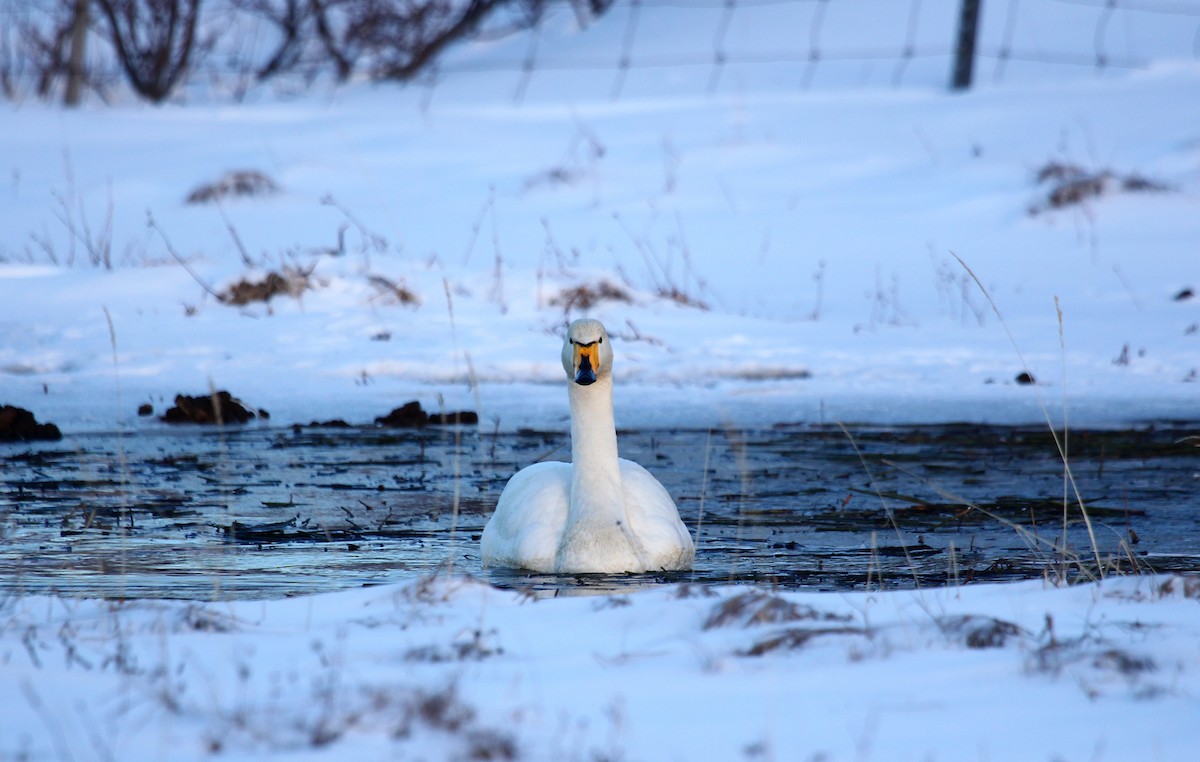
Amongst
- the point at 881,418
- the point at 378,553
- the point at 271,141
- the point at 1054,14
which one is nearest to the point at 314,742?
the point at 378,553

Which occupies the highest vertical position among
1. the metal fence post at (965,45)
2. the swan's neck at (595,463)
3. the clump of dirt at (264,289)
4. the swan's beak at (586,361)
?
the metal fence post at (965,45)

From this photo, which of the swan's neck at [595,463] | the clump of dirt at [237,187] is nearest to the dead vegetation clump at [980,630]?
the swan's neck at [595,463]

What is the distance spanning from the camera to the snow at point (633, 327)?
2543 mm

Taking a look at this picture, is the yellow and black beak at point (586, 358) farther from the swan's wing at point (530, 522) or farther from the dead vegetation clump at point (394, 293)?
the dead vegetation clump at point (394, 293)

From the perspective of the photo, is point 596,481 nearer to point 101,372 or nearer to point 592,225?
point 101,372

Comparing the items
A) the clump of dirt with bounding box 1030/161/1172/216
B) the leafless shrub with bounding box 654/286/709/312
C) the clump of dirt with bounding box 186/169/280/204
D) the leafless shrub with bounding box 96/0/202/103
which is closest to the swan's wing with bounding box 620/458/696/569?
the leafless shrub with bounding box 654/286/709/312

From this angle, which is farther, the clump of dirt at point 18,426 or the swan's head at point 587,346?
the clump of dirt at point 18,426

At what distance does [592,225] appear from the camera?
46.0ft

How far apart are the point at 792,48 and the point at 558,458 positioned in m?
13.7

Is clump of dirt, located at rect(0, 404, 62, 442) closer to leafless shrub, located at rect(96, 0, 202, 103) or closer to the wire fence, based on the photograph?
leafless shrub, located at rect(96, 0, 202, 103)

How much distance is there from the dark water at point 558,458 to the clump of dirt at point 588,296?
2.65 m

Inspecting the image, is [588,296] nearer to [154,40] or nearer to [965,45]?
[965,45]

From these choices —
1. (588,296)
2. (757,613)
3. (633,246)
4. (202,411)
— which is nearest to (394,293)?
(588,296)

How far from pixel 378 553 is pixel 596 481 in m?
0.78
